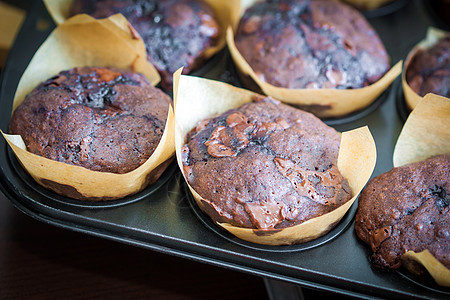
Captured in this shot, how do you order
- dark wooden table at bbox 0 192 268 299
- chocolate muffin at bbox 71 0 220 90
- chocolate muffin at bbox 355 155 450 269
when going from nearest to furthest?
chocolate muffin at bbox 355 155 450 269
dark wooden table at bbox 0 192 268 299
chocolate muffin at bbox 71 0 220 90

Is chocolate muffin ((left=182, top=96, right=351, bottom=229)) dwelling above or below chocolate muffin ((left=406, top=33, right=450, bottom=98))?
above

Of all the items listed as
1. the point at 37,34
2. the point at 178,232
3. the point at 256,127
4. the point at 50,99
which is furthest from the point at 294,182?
the point at 37,34

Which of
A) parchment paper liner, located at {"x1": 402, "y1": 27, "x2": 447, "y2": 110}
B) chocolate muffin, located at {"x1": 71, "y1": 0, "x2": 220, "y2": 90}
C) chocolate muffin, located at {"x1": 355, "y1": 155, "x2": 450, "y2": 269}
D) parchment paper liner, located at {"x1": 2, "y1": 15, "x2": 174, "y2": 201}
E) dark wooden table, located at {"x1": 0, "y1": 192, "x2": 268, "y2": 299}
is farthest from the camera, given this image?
chocolate muffin, located at {"x1": 71, "y1": 0, "x2": 220, "y2": 90}

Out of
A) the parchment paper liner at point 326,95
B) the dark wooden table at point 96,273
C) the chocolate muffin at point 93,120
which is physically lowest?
the dark wooden table at point 96,273

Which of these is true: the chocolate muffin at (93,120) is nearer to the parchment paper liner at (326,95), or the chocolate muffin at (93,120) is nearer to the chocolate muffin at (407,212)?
the parchment paper liner at (326,95)

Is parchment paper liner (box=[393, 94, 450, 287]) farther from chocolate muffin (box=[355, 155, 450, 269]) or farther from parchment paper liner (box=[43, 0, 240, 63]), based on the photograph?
parchment paper liner (box=[43, 0, 240, 63])

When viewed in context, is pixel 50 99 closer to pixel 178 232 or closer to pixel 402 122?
pixel 178 232

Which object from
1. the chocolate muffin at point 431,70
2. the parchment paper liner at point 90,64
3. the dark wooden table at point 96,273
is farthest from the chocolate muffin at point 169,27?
the chocolate muffin at point 431,70

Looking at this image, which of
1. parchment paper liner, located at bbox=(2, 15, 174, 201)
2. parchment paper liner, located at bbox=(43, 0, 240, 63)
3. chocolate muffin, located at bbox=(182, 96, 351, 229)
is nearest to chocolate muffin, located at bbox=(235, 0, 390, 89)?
parchment paper liner, located at bbox=(43, 0, 240, 63)

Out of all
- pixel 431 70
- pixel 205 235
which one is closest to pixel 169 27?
pixel 205 235
